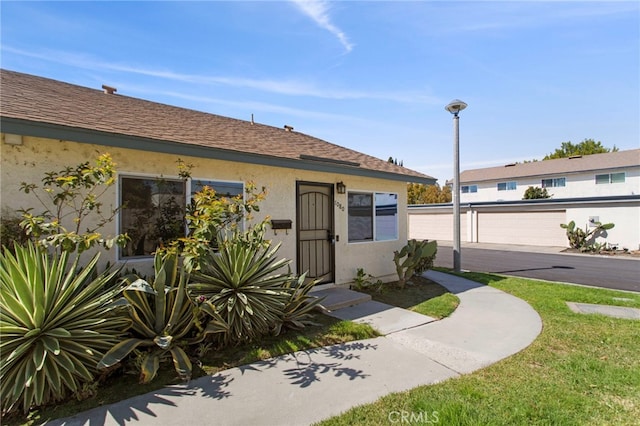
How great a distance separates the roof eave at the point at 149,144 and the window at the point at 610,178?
28.9 m

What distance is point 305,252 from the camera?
684 cm

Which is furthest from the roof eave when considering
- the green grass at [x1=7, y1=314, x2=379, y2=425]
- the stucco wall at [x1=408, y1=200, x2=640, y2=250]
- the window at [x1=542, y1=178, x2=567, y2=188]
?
the window at [x1=542, y1=178, x2=567, y2=188]

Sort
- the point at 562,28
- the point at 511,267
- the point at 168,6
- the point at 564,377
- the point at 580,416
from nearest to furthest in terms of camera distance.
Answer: the point at 580,416 → the point at 564,377 → the point at 168,6 → the point at 562,28 → the point at 511,267

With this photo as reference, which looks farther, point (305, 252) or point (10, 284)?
point (305, 252)

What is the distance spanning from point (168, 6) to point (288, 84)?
3.81 metres

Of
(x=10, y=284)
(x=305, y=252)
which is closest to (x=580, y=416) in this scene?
(x=305, y=252)

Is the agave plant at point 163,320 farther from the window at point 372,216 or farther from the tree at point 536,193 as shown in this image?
the tree at point 536,193

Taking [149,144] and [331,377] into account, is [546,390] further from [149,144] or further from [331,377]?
[149,144]

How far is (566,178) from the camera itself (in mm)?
26953

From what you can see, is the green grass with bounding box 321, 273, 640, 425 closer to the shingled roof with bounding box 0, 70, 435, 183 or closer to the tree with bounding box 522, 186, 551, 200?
the shingled roof with bounding box 0, 70, 435, 183

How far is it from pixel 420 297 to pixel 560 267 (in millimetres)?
8688

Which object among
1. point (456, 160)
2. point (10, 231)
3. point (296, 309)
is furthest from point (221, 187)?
point (456, 160)

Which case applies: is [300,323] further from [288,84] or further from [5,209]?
[288,84]

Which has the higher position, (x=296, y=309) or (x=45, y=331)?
(x=45, y=331)
